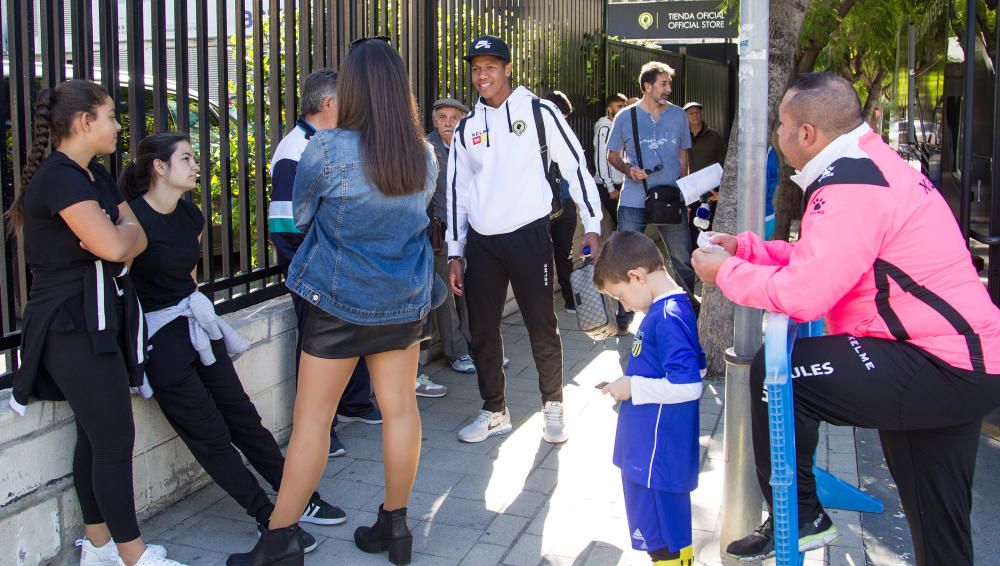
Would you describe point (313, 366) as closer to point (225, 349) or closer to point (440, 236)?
point (225, 349)

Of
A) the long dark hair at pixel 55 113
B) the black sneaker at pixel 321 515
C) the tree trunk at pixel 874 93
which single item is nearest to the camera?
the long dark hair at pixel 55 113

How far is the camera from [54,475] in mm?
3682

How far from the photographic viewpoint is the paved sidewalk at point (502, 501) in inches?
156

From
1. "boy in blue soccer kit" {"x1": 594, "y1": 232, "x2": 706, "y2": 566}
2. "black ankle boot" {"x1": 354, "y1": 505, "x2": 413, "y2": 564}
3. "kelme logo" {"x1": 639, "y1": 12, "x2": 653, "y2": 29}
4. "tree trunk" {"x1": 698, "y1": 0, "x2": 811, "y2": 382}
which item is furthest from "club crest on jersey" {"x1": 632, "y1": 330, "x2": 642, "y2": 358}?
"kelme logo" {"x1": 639, "y1": 12, "x2": 653, "y2": 29}

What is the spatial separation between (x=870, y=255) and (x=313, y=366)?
191 cm

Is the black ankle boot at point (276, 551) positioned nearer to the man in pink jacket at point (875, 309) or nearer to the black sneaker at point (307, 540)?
the black sneaker at point (307, 540)

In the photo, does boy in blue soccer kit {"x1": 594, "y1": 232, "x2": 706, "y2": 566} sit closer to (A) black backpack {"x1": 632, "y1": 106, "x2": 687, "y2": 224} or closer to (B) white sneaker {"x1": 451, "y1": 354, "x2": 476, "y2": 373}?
(B) white sneaker {"x1": 451, "y1": 354, "x2": 476, "y2": 373}

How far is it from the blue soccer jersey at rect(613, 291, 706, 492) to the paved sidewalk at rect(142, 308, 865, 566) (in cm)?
62

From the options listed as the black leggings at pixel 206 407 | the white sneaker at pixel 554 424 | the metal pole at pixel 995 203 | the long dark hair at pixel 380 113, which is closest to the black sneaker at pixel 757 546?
the long dark hair at pixel 380 113

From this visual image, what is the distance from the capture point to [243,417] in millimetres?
4141

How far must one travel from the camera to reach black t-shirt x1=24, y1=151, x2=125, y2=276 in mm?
3293

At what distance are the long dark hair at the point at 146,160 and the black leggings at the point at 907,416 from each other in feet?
7.68

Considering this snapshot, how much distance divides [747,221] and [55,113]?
242 cm

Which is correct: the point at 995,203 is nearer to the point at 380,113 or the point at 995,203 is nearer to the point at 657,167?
the point at 657,167
